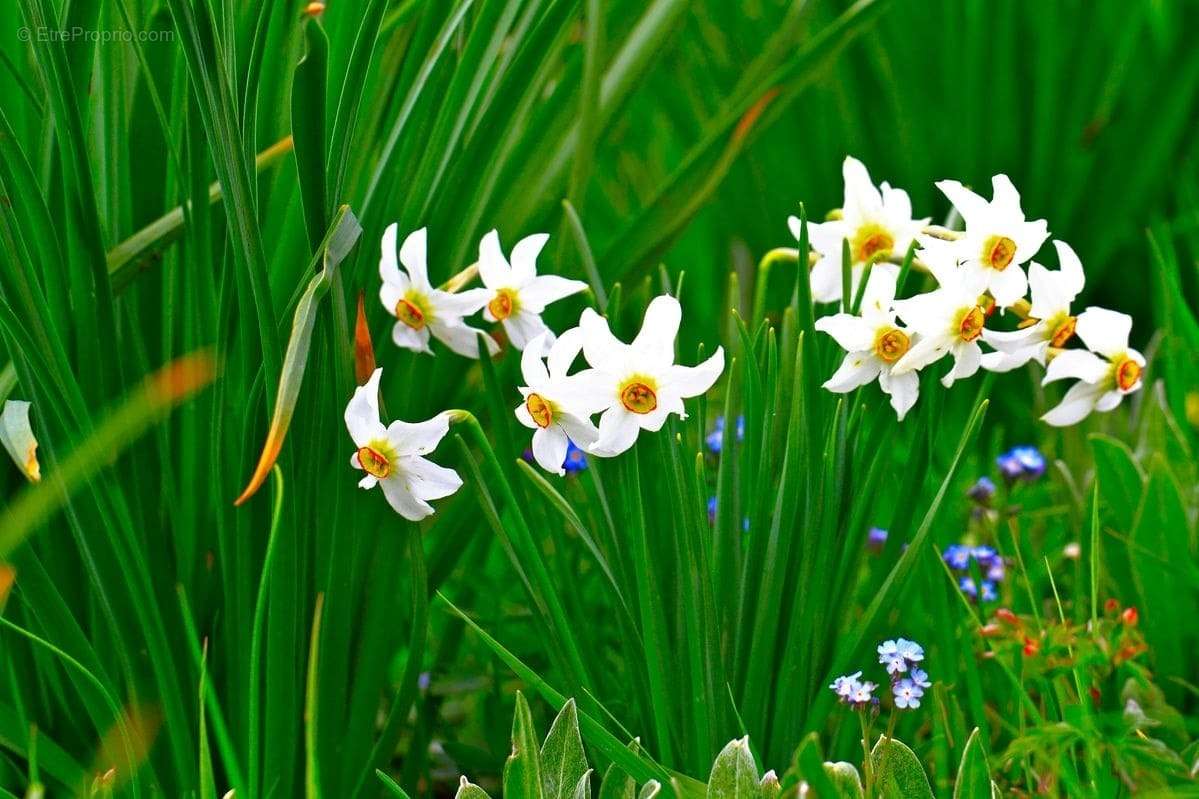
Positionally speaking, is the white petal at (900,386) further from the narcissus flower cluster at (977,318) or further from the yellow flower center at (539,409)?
the yellow flower center at (539,409)

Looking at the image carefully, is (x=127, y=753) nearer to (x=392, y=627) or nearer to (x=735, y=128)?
(x=392, y=627)

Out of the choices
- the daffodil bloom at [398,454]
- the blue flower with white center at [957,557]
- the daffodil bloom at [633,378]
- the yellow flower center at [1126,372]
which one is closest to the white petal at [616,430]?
the daffodil bloom at [633,378]

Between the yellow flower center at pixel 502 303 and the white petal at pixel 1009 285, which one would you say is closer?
the white petal at pixel 1009 285

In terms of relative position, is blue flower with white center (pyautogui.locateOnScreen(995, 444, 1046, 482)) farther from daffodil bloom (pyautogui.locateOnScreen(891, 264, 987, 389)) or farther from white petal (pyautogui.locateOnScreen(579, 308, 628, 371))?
white petal (pyautogui.locateOnScreen(579, 308, 628, 371))

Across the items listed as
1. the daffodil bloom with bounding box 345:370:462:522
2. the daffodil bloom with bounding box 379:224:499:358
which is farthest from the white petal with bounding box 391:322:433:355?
the daffodil bloom with bounding box 345:370:462:522

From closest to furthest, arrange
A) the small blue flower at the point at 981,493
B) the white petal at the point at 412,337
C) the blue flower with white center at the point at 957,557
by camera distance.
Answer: the white petal at the point at 412,337
the blue flower with white center at the point at 957,557
the small blue flower at the point at 981,493

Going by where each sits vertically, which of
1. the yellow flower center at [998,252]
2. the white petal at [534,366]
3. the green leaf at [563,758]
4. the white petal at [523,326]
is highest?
the yellow flower center at [998,252]

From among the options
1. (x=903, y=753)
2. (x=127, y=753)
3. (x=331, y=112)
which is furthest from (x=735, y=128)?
(x=127, y=753)
